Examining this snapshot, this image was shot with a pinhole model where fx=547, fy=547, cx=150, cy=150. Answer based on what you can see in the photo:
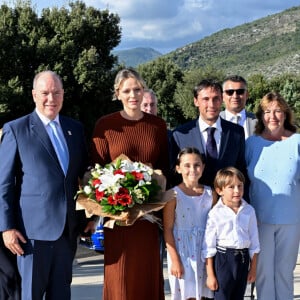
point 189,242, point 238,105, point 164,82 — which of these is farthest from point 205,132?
point 164,82

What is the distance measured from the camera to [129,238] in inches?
178

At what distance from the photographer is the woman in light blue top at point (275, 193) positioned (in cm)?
511

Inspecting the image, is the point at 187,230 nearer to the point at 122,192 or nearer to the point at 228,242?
the point at 228,242

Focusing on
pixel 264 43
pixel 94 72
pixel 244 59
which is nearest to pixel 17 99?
pixel 94 72

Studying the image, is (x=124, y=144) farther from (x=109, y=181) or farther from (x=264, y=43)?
(x=264, y=43)

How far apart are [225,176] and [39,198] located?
5.13 ft

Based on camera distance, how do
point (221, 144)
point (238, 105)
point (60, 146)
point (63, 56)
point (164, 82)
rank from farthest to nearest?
point (164, 82), point (63, 56), point (238, 105), point (221, 144), point (60, 146)

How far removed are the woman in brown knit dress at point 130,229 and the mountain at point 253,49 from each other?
71.0 meters

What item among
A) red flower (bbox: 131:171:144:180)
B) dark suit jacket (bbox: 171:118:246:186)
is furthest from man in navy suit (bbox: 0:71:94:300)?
dark suit jacket (bbox: 171:118:246:186)

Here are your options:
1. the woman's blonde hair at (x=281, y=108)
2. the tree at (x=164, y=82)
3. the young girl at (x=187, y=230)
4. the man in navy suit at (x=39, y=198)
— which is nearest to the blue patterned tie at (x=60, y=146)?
the man in navy suit at (x=39, y=198)

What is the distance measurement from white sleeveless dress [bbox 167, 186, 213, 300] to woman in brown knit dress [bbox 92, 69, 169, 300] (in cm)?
22

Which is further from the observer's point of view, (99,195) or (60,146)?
(60,146)

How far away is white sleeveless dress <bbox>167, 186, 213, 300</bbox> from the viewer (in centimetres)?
468

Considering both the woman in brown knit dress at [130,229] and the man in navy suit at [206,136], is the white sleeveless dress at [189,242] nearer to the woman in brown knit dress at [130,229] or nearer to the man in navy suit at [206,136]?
the woman in brown knit dress at [130,229]
